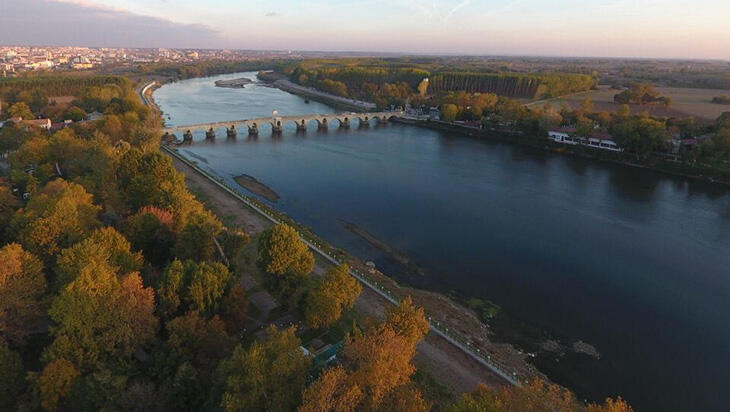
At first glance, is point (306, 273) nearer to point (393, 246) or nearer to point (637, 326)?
point (393, 246)

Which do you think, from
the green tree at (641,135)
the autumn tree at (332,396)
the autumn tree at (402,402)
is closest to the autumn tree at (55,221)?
the autumn tree at (332,396)

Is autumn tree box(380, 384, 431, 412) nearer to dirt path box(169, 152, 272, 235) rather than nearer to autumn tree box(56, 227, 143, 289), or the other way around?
autumn tree box(56, 227, 143, 289)

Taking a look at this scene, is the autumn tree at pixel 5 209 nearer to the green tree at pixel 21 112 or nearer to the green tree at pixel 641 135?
the green tree at pixel 21 112

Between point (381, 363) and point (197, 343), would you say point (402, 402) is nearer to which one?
point (381, 363)

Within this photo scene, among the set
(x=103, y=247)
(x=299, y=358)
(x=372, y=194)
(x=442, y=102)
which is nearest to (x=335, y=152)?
(x=372, y=194)

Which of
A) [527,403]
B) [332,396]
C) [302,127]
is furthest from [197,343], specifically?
[302,127]

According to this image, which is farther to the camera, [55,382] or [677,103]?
[677,103]

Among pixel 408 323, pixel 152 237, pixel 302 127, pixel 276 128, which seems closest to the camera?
pixel 408 323
